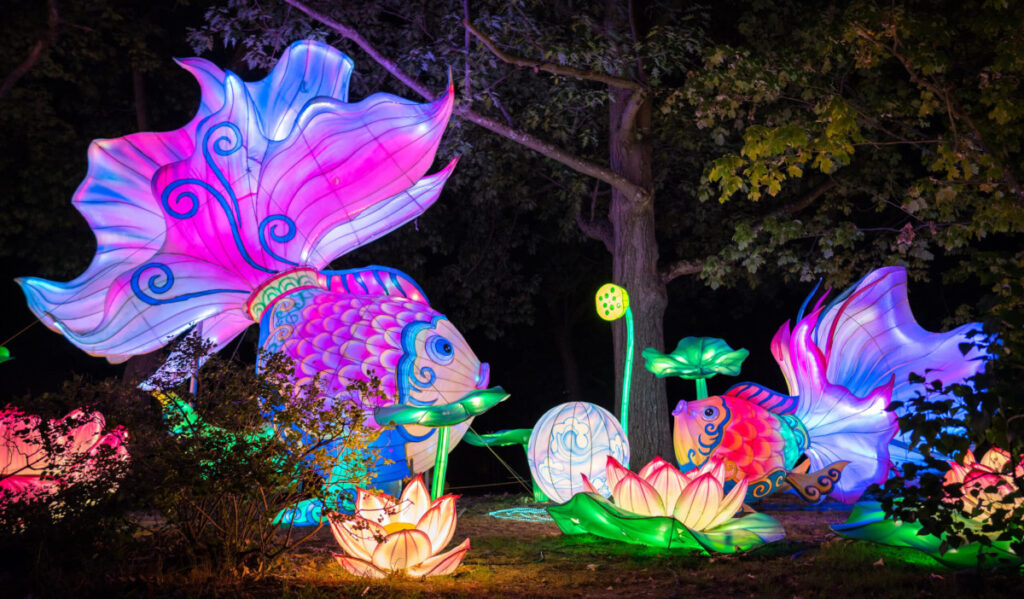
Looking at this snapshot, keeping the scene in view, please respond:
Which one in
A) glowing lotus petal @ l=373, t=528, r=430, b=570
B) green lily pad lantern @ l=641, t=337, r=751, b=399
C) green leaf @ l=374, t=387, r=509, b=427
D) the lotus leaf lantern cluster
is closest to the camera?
the lotus leaf lantern cluster

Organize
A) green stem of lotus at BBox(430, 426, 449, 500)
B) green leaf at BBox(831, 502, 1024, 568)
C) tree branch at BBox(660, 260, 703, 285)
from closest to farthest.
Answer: green leaf at BBox(831, 502, 1024, 568)
green stem of lotus at BBox(430, 426, 449, 500)
tree branch at BBox(660, 260, 703, 285)

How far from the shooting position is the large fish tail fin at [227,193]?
8250 millimetres

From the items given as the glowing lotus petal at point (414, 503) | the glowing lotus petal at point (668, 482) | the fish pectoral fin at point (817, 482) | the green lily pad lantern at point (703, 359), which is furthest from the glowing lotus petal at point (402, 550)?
the fish pectoral fin at point (817, 482)

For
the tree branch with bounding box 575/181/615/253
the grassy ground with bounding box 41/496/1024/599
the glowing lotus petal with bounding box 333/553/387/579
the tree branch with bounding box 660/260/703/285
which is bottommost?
the grassy ground with bounding box 41/496/1024/599

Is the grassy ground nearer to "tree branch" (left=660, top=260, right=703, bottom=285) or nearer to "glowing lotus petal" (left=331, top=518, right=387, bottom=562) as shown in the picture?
"glowing lotus petal" (left=331, top=518, right=387, bottom=562)

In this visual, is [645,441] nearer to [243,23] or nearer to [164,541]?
[164,541]

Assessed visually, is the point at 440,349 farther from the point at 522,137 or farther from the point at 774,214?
the point at 774,214

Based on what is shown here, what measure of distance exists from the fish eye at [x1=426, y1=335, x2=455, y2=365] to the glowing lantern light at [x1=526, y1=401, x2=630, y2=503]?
1355 millimetres

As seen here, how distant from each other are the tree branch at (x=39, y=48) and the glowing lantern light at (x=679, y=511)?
10.1 meters

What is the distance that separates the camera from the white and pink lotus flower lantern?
18.3 feet

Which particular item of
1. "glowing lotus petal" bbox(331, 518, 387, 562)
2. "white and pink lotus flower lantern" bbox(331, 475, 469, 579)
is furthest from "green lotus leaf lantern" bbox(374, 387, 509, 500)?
"glowing lotus petal" bbox(331, 518, 387, 562)

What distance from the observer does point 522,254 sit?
1867 cm

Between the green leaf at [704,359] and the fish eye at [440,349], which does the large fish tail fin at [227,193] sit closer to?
the fish eye at [440,349]

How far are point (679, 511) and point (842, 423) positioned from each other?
363 centimetres
